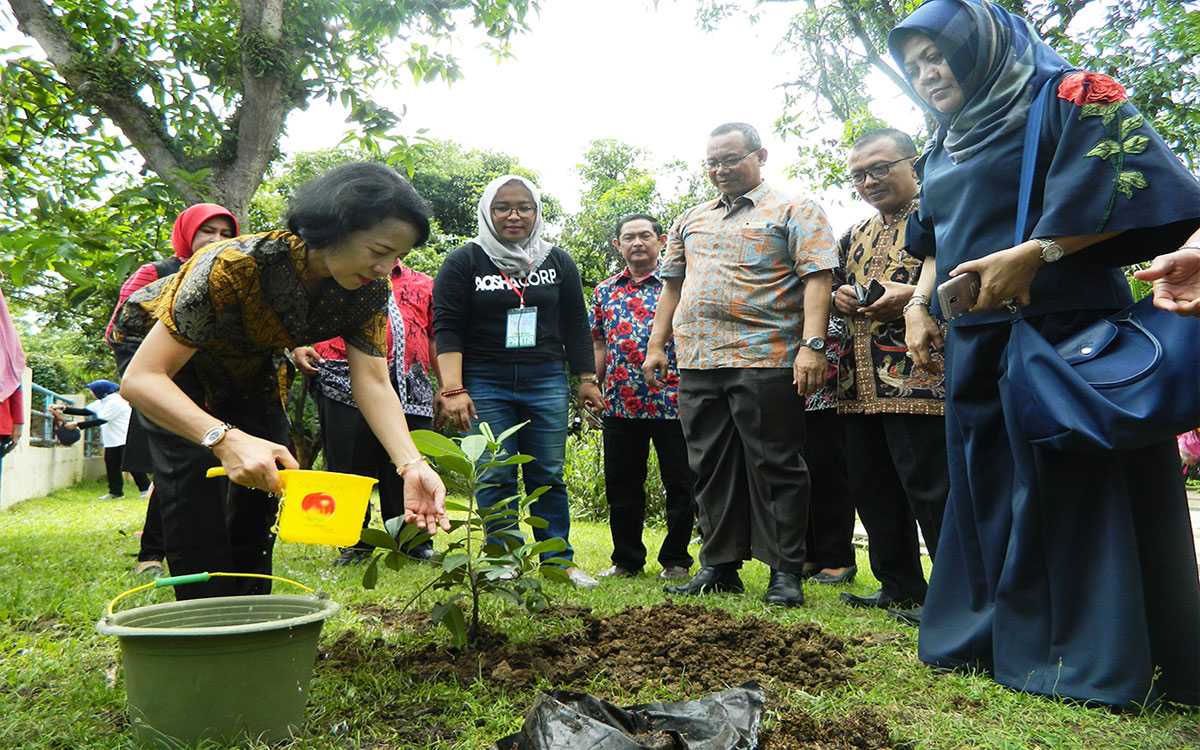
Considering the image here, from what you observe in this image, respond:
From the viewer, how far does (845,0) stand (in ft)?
29.5

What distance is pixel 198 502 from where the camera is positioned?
7.38ft

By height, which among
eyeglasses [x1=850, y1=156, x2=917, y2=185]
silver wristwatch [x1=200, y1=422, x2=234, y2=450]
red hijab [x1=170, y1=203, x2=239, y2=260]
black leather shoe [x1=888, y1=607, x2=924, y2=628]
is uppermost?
eyeglasses [x1=850, y1=156, x2=917, y2=185]

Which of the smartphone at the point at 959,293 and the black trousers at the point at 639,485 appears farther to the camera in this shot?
the black trousers at the point at 639,485

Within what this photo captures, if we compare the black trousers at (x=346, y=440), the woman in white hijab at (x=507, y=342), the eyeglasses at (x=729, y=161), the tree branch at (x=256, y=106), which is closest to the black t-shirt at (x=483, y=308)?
the woman in white hijab at (x=507, y=342)

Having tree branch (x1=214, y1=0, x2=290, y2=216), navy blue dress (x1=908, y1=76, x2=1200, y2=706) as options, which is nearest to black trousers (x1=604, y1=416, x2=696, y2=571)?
navy blue dress (x1=908, y1=76, x2=1200, y2=706)

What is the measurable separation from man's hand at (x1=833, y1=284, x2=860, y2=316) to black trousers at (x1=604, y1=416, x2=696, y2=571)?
115 cm

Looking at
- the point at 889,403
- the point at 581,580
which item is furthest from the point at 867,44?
the point at 581,580

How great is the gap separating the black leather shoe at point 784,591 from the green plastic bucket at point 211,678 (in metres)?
1.93

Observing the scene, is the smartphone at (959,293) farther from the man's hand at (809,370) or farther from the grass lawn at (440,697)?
the man's hand at (809,370)

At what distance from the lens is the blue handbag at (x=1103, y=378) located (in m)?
1.81

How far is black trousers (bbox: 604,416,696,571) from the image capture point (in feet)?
13.6

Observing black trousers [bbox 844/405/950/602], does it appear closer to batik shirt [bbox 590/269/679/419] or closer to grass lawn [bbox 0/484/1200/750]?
grass lawn [bbox 0/484/1200/750]

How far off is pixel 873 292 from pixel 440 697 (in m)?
2.16

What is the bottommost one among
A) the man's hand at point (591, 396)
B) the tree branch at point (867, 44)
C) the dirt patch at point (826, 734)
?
the dirt patch at point (826, 734)
